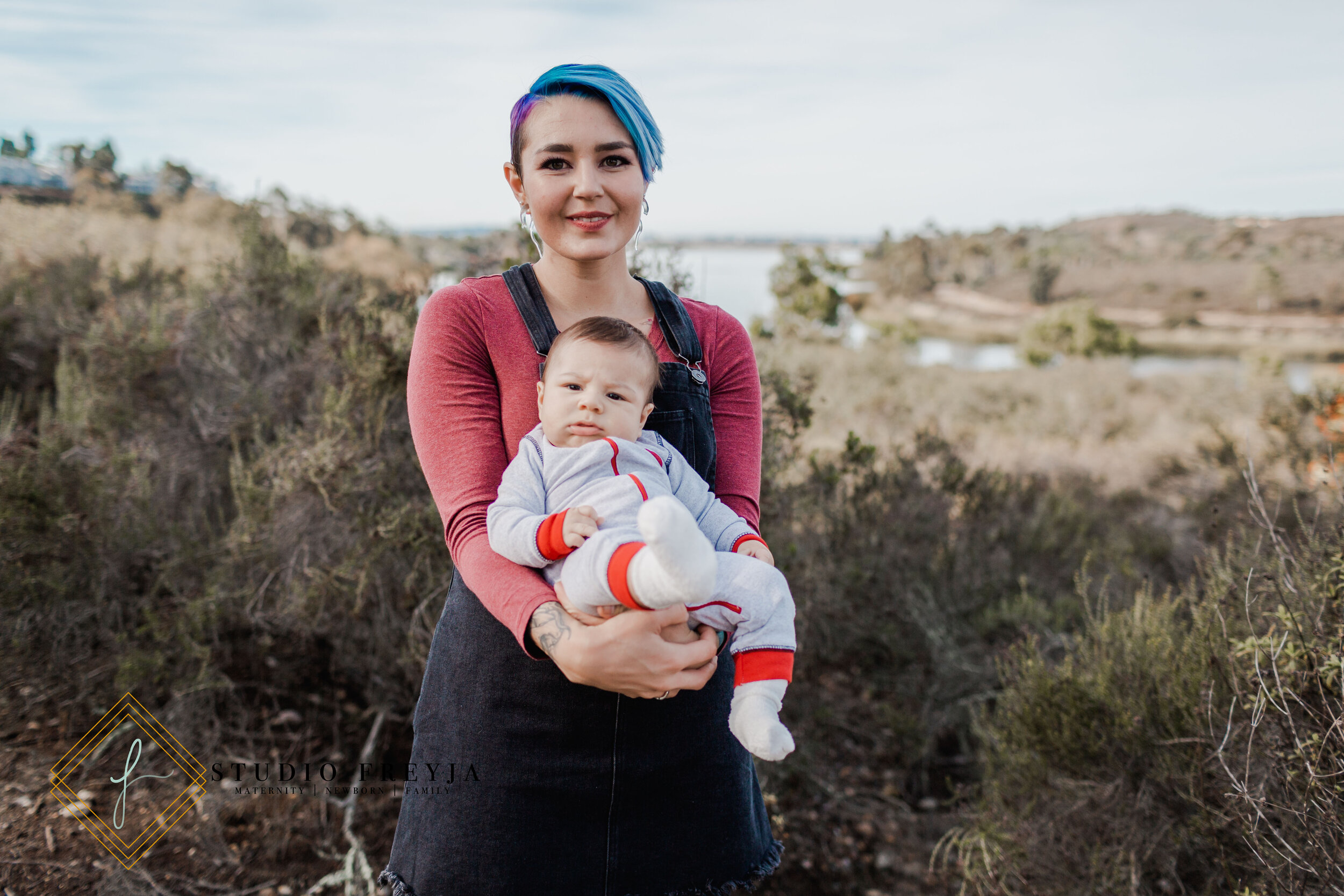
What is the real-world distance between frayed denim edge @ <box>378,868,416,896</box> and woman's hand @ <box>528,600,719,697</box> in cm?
61

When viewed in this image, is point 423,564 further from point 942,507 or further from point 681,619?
point 942,507

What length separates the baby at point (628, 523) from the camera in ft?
3.86

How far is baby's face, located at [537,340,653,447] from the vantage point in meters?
Answer: 1.40

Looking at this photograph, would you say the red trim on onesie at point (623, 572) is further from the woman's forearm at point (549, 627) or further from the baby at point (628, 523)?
the woman's forearm at point (549, 627)

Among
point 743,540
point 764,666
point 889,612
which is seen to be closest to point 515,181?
point 743,540

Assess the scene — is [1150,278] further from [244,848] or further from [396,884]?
[396,884]

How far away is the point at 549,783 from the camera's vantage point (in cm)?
141

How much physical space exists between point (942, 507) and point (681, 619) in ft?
14.0

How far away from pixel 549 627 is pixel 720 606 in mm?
323

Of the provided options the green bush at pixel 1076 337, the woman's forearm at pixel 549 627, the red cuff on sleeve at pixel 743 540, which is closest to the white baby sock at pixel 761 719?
the red cuff on sleeve at pixel 743 540

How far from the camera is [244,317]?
14.6 ft

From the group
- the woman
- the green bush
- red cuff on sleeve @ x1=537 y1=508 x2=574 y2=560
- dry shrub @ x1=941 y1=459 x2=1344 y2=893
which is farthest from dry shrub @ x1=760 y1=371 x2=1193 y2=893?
the green bush

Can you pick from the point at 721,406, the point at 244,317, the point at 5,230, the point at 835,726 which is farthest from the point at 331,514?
the point at 5,230

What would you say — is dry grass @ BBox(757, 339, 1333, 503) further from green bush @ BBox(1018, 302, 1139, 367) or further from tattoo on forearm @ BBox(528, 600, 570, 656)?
green bush @ BBox(1018, 302, 1139, 367)
